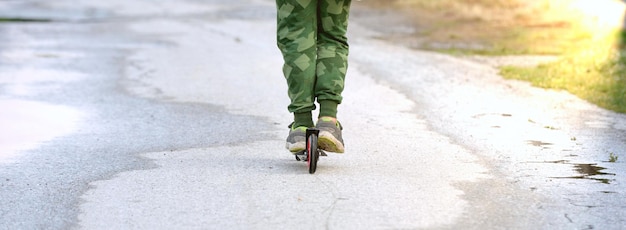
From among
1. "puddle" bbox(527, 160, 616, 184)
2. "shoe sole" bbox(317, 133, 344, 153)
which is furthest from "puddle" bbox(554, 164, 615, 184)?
"shoe sole" bbox(317, 133, 344, 153)

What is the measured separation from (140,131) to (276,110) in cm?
135

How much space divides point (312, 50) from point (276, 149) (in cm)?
105

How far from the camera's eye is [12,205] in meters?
5.41

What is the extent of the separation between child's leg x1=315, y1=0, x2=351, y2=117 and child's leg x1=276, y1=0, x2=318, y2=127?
48mm

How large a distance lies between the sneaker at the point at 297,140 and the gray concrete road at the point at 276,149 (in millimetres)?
136

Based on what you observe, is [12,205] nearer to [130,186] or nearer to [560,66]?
[130,186]

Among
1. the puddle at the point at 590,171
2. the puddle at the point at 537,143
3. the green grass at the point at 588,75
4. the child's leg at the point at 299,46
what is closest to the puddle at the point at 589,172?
the puddle at the point at 590,171

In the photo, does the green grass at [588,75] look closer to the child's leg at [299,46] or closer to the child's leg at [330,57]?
the child's leg at [330,57]

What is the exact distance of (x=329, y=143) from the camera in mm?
6043

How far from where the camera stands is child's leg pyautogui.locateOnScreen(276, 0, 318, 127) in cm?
611

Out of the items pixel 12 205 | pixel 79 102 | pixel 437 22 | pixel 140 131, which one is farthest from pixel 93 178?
pixel 437 22

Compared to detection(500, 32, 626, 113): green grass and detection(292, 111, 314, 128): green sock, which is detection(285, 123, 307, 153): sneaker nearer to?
detection(292, 111, 314, 128): green sock

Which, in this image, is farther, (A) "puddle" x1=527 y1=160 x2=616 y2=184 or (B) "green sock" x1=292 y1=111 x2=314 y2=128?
(B) "green sock" x1=292 y1=111 x2=314 y2=128

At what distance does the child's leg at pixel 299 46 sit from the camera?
6.11 metres
